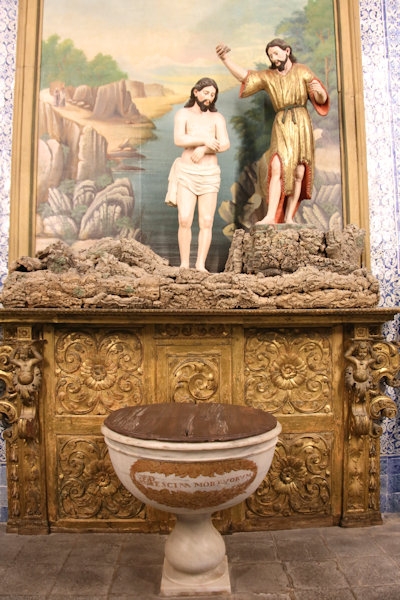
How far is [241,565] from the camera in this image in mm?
2867

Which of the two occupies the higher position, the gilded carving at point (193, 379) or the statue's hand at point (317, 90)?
the statue's hand at point (317, 90)

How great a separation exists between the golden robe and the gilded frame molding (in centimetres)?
54

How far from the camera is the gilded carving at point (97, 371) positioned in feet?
11.2

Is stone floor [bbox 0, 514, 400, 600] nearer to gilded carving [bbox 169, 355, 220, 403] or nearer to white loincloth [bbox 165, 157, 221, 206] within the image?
gilded carving [bbox 169, 355, 220, 403]

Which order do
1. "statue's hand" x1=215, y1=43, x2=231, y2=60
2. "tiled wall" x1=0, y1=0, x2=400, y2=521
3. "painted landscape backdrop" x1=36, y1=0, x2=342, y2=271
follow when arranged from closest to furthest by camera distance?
"statue's hand" x1=215, y1=43, x2=231, y2=60 < "tiled wall" x1=0, y1=0, x2=400, y2=521 < "painted landscape backdrop" x1=36, y1=0, x2=342, y2=271

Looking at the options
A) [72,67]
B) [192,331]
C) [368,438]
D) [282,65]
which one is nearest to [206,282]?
[192,331]

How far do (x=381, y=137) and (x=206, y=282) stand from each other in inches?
87.0

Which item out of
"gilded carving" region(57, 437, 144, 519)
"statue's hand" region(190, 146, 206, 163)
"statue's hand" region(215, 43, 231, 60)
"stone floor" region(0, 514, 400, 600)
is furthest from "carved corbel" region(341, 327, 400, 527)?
"statue's hand" region(215, 43, 231, 60)

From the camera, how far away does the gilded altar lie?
3355 mm

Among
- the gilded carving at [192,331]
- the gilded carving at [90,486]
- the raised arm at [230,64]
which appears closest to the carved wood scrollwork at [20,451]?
the gilded carving at [90,486]

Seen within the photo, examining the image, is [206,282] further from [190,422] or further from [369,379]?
[369,379]

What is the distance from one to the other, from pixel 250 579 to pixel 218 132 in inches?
123

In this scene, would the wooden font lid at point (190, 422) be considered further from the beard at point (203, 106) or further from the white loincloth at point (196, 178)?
the beard at point (203, 106)

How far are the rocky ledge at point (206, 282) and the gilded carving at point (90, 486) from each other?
104 cm
